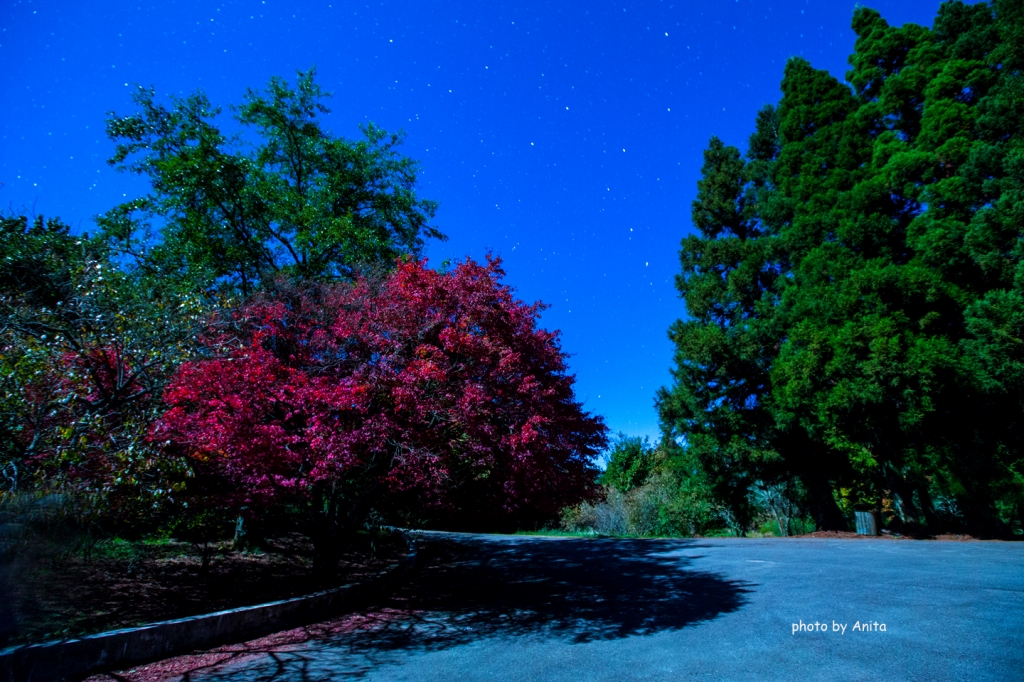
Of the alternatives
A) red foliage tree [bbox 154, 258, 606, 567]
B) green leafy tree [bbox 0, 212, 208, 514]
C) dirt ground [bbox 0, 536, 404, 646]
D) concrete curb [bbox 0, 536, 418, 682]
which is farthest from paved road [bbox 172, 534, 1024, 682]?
green leafy tree [bbox 0, 212, 208, 514]

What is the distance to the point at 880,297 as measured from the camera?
589 inches

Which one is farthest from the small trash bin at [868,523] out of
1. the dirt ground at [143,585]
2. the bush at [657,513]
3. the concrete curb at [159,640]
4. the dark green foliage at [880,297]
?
the concrete curb at [159,640]

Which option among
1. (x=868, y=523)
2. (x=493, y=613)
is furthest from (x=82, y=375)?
(x=868, y=523)

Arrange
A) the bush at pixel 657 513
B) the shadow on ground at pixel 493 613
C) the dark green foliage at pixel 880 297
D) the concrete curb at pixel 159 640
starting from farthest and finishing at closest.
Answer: the bush at pixel 657 513
the dark green foliage at pixel 880 297
the shadow on ground at pixel 493 613
the concrete curb at pixel 159 640

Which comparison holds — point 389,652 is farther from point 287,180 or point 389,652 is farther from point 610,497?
point 610,497

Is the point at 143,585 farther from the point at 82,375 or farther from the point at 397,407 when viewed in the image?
the point at 397,407

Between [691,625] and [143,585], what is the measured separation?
8.26 metres

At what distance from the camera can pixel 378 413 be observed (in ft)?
22.7

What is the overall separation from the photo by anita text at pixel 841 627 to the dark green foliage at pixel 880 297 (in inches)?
420

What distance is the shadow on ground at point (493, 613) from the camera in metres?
5.29

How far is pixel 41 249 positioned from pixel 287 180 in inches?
304

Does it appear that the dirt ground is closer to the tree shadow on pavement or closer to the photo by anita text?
the tree shadow on pavement

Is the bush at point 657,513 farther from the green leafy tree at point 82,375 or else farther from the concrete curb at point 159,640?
the green leafy tree at point 82,375

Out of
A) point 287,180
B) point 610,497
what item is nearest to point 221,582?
point 287,180
